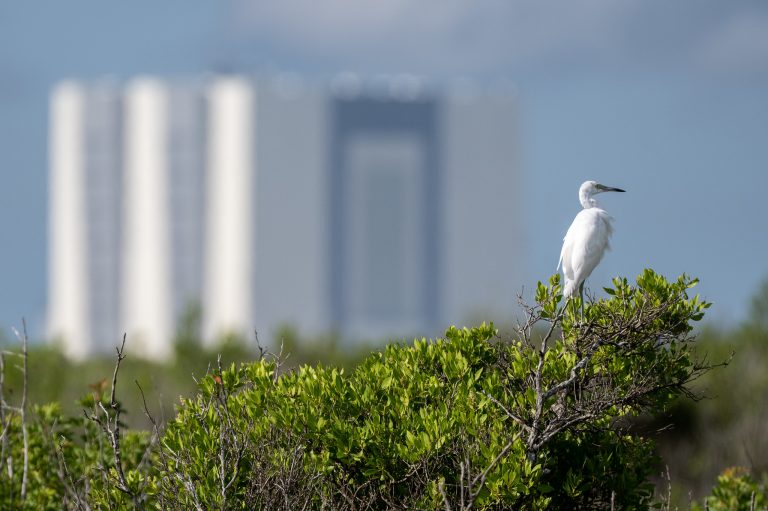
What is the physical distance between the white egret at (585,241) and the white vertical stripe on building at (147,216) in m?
108

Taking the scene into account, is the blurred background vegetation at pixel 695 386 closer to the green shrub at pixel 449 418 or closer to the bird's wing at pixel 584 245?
the green shrub at pixel 449 418

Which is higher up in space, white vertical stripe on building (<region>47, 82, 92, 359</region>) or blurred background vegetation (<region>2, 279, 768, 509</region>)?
blurred background vegetation (<region>2, 279, 768, 509</region>)

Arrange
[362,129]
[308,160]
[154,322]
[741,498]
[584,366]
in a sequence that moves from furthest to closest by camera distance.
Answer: [362,129]
[308,160]
[154,322]
[741,498]
[584,366]

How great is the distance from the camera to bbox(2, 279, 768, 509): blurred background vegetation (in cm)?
1655

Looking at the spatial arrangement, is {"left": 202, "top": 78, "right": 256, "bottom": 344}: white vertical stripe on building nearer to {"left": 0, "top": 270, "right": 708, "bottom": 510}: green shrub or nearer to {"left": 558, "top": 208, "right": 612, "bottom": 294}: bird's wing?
{"left": 0, "top": 270, "right": 708, "bottom": 510}: green shrub

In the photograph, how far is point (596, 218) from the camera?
20.4 ft

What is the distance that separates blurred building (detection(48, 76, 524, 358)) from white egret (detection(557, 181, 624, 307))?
101333 millimetres

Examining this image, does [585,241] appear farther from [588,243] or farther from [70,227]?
[70,227]

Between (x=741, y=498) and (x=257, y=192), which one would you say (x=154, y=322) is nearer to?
(x=257, y=192)

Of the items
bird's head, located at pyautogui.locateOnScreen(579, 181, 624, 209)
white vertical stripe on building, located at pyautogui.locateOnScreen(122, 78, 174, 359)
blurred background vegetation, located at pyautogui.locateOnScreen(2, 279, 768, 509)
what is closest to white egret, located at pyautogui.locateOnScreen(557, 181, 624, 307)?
bird's head, located at pyautogui.locateOnScreen(579, 181, 624, 209)

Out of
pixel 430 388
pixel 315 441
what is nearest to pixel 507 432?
pixel 430 388

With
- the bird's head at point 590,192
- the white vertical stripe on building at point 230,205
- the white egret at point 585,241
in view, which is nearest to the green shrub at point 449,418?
the white egret at point 585,241

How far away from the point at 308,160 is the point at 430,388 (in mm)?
116780

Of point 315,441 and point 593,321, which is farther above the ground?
point 593,321
